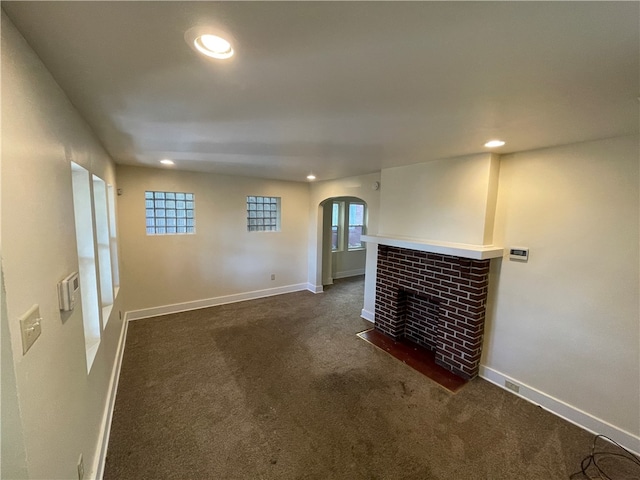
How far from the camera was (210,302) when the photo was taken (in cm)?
459

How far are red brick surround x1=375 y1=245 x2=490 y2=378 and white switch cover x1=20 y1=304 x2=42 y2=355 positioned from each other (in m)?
3.09

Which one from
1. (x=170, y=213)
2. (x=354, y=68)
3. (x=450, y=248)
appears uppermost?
(x=354, y=68)

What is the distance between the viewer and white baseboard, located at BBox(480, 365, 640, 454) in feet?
6.52

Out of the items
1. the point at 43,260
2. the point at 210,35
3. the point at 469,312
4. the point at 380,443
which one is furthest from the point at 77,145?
the point at 469,312

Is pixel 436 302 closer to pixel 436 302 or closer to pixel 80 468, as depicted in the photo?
pixel 436 302

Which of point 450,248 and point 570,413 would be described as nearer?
point 570,413

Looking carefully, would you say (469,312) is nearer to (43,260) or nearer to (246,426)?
(246,426)

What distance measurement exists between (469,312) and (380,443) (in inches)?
61.1

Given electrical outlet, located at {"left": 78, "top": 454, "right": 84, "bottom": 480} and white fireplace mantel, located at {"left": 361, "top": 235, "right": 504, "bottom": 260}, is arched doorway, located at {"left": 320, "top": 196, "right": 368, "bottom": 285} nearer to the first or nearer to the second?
white fireplace mantel, located at {"left": 361, "top": 235, "right": 504, "bottom": 260}

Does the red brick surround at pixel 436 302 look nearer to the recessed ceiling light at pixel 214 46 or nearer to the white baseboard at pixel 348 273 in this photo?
the recessed ceiling light at pixel 214 46

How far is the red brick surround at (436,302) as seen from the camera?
2.73m

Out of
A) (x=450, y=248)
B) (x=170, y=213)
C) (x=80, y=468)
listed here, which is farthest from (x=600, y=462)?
(x=170, y=213)

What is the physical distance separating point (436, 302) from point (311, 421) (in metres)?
1.95

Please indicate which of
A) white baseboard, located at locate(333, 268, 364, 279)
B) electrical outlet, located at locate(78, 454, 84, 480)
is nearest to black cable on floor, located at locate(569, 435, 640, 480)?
electrical outlet, located at locate(78, 454, 84, 480)
